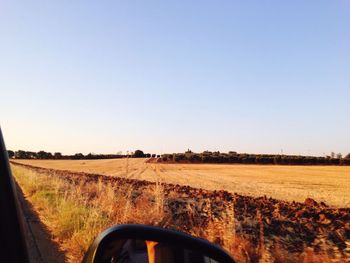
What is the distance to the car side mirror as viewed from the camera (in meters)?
1.81

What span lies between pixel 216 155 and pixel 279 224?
9269cm

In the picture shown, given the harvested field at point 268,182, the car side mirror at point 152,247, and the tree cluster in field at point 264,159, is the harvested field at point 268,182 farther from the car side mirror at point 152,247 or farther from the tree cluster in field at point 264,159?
the tree cluster in field at point 264,159

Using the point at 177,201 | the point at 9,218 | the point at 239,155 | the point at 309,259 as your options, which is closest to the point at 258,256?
the point at 309,259

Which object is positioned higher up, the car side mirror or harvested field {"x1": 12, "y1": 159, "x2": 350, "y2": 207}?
the car side mirror

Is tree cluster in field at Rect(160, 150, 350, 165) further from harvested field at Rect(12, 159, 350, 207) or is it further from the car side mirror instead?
the car side mirror

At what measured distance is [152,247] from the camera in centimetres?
188

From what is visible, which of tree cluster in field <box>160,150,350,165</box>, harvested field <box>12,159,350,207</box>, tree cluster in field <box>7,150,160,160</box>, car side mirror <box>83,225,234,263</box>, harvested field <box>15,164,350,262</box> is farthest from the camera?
tree cluster in field <box>7,150,160,160</box>

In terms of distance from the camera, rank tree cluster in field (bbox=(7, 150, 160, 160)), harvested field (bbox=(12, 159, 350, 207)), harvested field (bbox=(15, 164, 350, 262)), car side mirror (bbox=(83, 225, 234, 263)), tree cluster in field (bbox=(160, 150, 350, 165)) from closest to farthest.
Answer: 1. car side mirror (bbox=(83, 225, 234, 263))
2. harvested field (bbox=(15, 164, 350, 262))
3. harvested field (bbox=(12, 159, 350, 207))
4. tree cluster in field (bbox=(160, 150, 350, 165))
5. tree cluster in field (bbox=(7, 150, 160, 160))

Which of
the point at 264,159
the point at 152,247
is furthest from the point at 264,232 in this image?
the point at 264,159

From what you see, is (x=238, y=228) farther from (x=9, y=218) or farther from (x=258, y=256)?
(x=9, y=218)

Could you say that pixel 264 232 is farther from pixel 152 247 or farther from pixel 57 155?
pixel 57 155

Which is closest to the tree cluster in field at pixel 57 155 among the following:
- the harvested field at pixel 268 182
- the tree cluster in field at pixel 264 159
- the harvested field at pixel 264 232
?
the tree cluster in field at pixel 264 159

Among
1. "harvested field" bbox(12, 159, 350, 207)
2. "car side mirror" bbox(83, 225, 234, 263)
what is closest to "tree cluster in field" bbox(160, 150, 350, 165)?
"harvested field" bbox(12, 159, 350, 207)

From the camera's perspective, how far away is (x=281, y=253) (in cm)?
771
